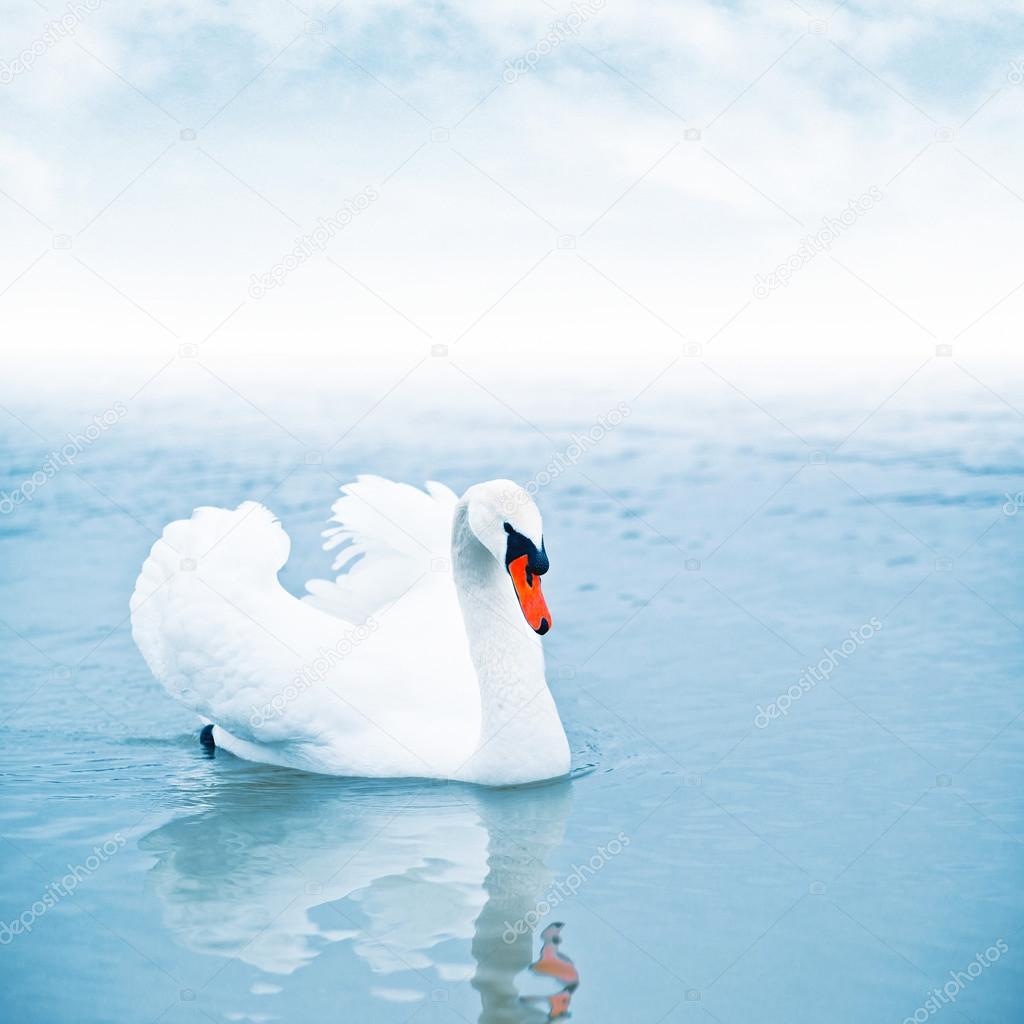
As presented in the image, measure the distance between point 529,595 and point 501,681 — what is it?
1.07 meters

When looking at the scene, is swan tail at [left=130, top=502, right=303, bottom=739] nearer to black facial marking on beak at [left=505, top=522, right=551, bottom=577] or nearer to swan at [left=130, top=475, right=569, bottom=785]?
swan at [left=130, top=475, right=569, bottom=785]

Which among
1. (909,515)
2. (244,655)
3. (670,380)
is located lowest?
(670,380)

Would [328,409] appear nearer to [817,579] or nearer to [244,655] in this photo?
[817,579]

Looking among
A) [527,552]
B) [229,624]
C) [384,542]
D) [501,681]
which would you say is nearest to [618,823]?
[501,681]

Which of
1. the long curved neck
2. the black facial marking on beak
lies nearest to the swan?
the long curved neck

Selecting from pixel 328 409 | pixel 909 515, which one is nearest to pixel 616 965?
pixel 909 515

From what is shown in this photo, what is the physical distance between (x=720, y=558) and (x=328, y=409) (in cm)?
2146

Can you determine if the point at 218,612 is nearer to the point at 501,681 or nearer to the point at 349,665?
the point at 349,665

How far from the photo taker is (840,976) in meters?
5.48

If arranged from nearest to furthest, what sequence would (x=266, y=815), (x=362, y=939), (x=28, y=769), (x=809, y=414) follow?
(x=362, y=939), (x=266, y=815), (x=28, y=769), (x=809, y=414)

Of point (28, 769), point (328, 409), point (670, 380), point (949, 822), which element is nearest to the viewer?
point (949, 822)

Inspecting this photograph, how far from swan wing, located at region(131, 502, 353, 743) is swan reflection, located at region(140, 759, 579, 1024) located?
0.50 m

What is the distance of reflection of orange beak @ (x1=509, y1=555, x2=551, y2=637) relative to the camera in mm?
6359

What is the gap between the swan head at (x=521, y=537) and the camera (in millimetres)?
6438
